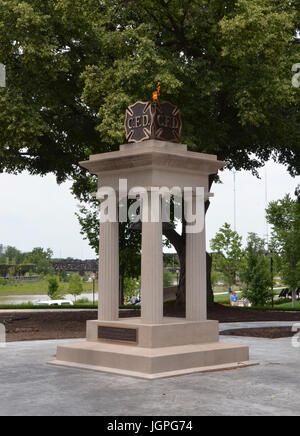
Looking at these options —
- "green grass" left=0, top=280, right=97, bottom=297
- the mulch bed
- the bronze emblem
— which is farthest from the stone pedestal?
"green grass" left=0, top=280, right=97, bottom=297

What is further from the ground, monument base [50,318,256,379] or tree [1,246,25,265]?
tree [1,246,25,265]

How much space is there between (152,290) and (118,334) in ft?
4.29

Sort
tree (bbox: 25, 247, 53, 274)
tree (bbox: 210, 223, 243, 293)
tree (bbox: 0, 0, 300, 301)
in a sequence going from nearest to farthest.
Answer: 1. tree (bbox: 0, 0, 300, 301)
2. tree (bbox: 210, 223, 243, 293)
3. tree (bbox: 25, 247, 53, 274)

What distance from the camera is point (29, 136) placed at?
24.4 metres

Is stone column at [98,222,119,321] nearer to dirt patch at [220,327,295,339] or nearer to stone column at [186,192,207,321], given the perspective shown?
stone column at [186,192,207,321]

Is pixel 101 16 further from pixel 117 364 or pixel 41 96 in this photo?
pixel 117 364

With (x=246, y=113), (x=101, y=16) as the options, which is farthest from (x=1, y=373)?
(x=101, y=16)

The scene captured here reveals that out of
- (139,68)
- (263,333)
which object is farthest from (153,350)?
(139,68)

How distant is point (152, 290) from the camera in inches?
536

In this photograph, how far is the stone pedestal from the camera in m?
13.1

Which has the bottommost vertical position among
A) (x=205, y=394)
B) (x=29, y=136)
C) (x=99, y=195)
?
(x=205, y=394)

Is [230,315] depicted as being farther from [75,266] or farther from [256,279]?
[75,266]

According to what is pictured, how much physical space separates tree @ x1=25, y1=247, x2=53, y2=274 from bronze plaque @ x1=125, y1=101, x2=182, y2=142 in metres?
138

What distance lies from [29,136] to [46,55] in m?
3.21
